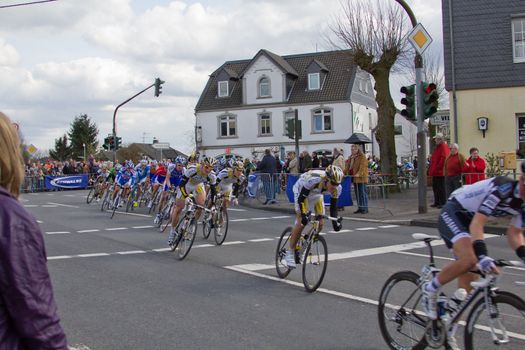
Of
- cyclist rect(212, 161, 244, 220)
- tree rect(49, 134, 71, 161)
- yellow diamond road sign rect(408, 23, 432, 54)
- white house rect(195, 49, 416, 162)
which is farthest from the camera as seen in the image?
tree rect(49, 134, 71, 161)

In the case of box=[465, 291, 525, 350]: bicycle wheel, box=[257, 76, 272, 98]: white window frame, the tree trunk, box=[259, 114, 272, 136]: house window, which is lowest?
Result: box=[465, 291, 525, 350]: bicycle wheel

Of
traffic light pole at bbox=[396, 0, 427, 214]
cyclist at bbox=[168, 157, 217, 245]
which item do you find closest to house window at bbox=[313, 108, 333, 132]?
traffic light pole at bbox=[396, 0, 427, 214]

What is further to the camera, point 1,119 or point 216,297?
point 216,297

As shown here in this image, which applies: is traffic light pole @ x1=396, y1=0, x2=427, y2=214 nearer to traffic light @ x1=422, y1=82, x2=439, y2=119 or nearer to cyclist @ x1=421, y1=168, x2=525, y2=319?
traffic light @ x1=422, y1=82, x2=439, y2=119

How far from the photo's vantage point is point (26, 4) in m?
19.2

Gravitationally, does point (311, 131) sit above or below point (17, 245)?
above

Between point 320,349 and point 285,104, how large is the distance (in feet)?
161

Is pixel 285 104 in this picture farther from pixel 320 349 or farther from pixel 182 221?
pixel 320 349

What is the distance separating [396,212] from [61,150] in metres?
81.0

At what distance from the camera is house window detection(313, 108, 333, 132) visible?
5241 centimetres

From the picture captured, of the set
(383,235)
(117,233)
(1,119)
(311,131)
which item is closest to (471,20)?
(383,235)

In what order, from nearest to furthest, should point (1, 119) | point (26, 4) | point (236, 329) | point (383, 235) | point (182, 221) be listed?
point (1, 119)
point (236, 329)
point (182, 221)
point (383, 235)
point (26, 4)

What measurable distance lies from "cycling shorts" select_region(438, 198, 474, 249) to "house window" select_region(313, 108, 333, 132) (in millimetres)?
47852

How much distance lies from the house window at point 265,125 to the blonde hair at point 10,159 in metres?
52.4
